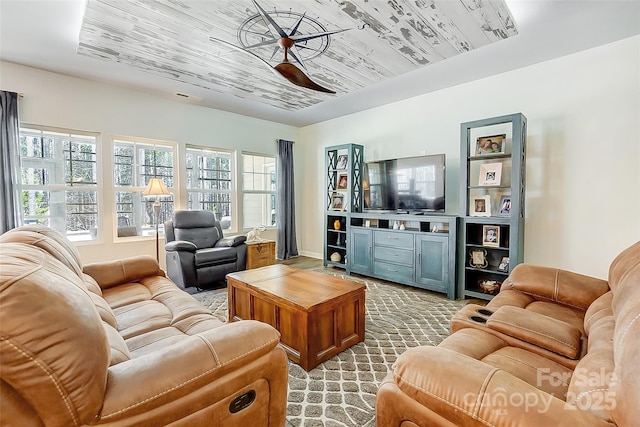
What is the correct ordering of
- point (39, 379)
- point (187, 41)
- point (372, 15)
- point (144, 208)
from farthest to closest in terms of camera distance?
1. point (144, 208)
2. point (187, 41)
3. point (372, 15)
4. point (39, 379)

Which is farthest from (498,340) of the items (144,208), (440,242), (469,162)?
(144,208)

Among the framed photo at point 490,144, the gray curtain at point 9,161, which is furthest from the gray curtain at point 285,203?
the gray curtain at point 9,161

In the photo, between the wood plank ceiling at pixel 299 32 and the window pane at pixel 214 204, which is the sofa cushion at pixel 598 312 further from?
the window pane at pixel 214 204

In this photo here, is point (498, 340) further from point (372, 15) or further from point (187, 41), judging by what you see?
point (187, 41)

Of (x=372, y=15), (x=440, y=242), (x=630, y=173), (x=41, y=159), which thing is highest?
(x=372, y=15)

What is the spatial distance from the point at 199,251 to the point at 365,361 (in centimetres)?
260

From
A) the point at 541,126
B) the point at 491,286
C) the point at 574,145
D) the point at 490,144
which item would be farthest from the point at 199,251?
the point at 574,145

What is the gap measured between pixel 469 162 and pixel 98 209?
16.1 feet

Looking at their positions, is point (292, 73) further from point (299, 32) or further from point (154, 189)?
point (154, 189)

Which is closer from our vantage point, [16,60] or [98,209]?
[16,60]

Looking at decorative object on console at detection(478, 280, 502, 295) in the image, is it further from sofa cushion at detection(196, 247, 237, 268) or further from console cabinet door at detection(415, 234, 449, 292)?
sofa cushion at detection(196, 247, 237, 268)

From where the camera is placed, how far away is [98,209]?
13.3 feet

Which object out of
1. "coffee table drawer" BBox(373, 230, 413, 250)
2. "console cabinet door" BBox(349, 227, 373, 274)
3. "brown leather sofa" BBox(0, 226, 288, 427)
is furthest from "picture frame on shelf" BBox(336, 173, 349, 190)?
"brown leather sofa" BBox(0, 226, 288, 427)

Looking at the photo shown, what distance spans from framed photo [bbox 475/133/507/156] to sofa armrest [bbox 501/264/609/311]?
1.73m
